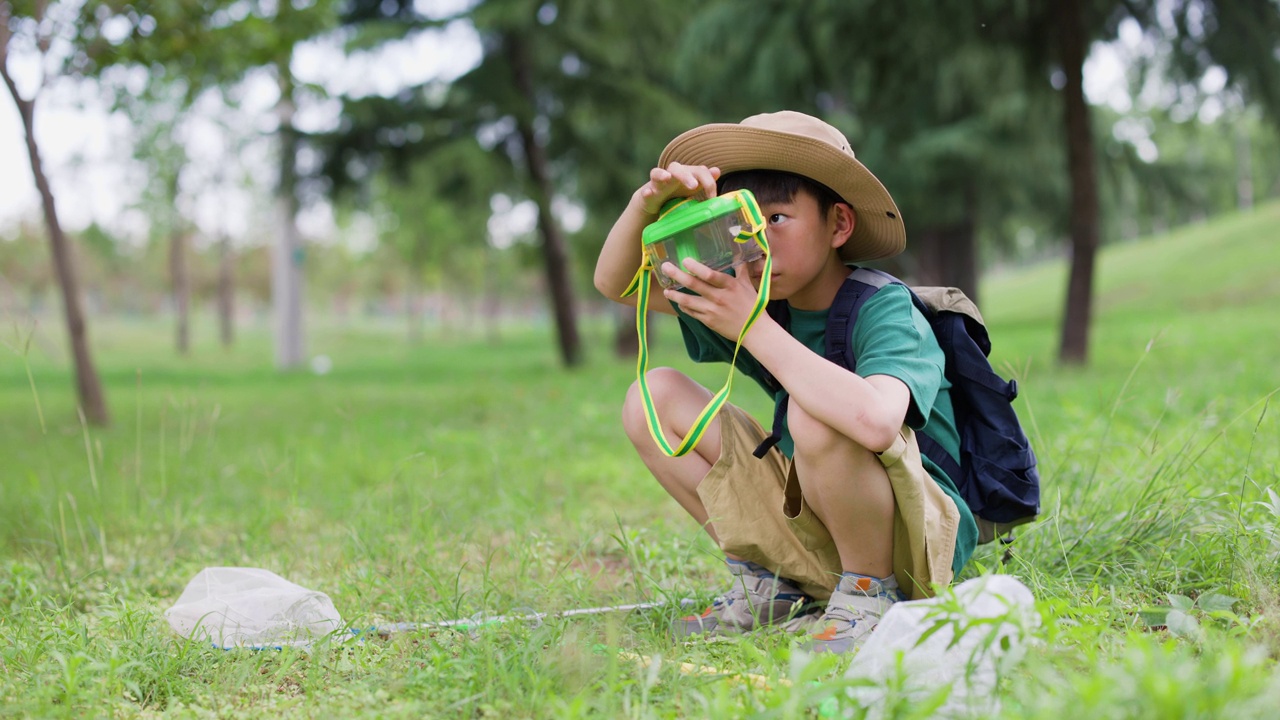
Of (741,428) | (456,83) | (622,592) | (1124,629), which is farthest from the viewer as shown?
(456,83)

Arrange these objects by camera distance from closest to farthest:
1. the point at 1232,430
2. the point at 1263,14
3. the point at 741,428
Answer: the point at 741,428 → the point at 1232,430 → the point at 1263,14

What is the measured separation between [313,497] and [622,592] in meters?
1.81

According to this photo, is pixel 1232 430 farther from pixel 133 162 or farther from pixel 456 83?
pixel 133 162

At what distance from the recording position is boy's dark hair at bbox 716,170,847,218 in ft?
7.07

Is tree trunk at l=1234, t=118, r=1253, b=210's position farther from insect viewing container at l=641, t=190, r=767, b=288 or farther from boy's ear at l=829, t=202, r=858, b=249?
insect viewing container at l=641, t=190, r=767, b=288

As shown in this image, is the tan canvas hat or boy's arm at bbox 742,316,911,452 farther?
the tan canvas hat

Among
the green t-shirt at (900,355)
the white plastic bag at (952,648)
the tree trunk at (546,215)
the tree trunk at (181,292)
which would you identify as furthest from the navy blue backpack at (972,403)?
the tree trunk at (181,292)

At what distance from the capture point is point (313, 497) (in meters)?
3.91

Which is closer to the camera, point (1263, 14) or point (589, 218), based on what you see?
point (1263, 14)

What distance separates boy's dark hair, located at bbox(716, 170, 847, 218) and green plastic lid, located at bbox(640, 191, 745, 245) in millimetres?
167

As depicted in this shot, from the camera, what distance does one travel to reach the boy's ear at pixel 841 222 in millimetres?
2236

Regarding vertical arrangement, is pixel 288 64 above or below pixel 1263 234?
above

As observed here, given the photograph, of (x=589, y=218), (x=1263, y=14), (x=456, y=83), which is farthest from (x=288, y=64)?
(x=1263, y=14)

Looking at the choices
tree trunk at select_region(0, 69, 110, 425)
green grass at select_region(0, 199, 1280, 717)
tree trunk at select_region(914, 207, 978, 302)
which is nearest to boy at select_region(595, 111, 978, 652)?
green grass at select_region(0, 199, 1280, 717)
